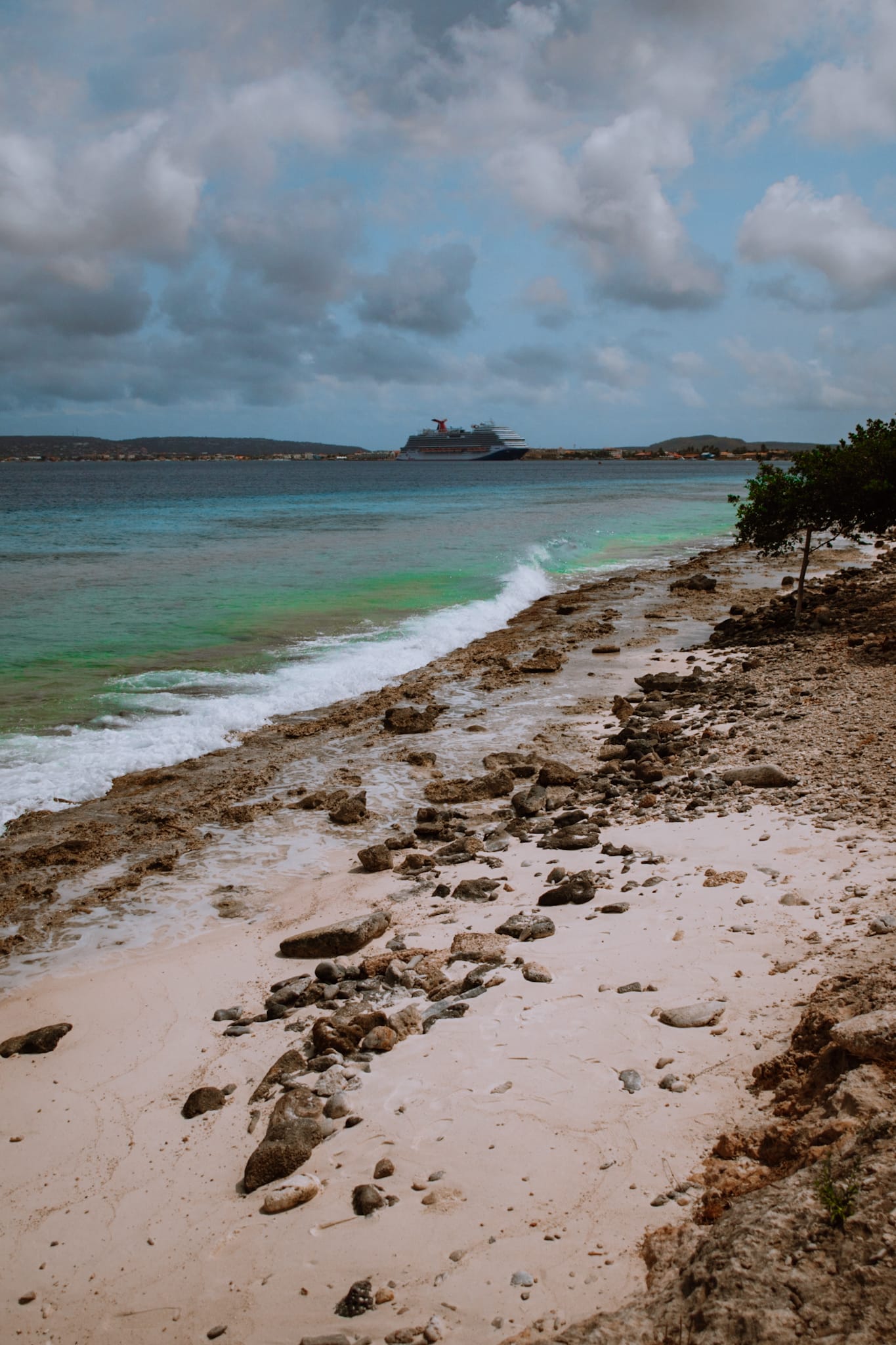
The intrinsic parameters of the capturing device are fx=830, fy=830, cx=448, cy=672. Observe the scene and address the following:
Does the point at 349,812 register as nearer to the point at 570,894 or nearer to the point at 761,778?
the point at 570,894

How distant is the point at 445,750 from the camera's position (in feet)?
40.5

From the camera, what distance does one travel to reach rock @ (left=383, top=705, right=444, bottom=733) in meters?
13.3

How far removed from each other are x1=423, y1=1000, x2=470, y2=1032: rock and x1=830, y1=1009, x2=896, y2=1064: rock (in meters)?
Result: 2.33

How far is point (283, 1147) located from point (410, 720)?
9.35 m

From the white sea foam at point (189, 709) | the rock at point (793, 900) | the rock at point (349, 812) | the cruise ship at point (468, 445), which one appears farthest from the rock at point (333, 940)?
the cruise ship at point (468, 445)

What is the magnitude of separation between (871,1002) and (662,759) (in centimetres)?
653

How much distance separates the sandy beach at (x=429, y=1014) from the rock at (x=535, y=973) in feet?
0.12

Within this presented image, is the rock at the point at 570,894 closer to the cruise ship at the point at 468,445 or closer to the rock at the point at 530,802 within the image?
the rock at the point at 530,802

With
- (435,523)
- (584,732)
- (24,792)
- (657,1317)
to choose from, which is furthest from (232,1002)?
(435,523)

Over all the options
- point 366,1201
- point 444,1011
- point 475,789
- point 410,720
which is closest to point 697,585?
point 410,720

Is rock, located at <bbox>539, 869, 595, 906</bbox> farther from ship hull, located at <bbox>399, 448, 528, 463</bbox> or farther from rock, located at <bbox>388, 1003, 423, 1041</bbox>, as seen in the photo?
ship hull, located at <bbox>399, 448, 528, 463</bbox>

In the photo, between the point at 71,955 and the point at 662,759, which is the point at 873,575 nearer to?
the point at 662,759

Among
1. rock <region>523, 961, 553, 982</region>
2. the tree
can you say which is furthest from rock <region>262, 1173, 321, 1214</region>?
the tree

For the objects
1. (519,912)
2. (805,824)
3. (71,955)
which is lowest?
(71,955)
